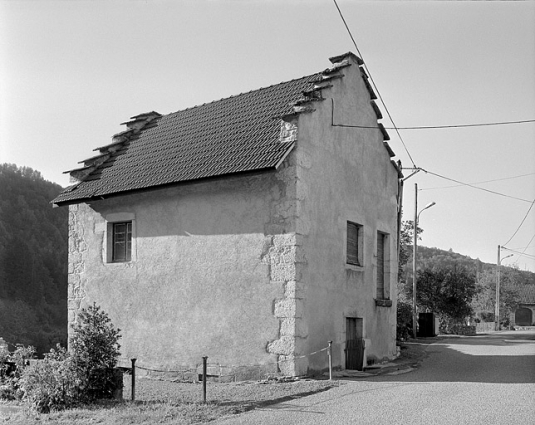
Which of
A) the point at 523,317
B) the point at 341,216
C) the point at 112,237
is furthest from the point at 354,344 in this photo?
the point at 523,317

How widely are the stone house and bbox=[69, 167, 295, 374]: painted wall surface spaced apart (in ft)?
0.10

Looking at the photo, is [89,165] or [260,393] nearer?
[260,393]

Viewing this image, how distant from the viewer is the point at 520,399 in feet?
36.3

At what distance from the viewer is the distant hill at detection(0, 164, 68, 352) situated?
65.1 meters

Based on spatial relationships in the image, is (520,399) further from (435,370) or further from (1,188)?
(1,188)

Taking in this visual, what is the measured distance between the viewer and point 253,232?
555 inches

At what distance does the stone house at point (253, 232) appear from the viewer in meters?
13.8

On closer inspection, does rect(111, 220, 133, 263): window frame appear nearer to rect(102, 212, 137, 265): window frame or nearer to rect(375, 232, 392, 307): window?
rect(102, 212, 137, 265): window frame

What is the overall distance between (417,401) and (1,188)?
60923 millimetres

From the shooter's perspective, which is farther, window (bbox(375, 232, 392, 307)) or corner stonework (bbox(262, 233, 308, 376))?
window (bbox(375, 232, 392, 307))

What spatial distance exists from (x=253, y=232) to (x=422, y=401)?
5.35 m

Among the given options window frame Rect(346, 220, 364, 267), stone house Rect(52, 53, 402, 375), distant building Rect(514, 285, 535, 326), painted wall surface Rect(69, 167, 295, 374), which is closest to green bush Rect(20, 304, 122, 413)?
painted wall surface Rect(69, 167, 295, 374)

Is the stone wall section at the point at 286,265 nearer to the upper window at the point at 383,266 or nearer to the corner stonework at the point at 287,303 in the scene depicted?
the corner stonework at the point at 287,303

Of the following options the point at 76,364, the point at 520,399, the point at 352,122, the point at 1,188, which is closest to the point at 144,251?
the point at 76,364
